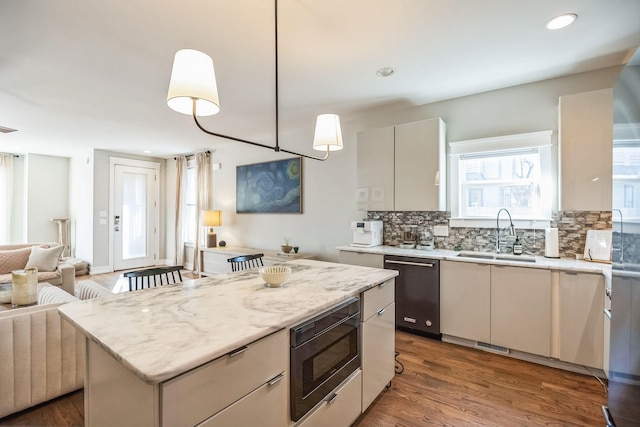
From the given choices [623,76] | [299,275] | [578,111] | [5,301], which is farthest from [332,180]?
[5,301]

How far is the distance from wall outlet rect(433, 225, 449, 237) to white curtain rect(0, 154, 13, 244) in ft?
27.1

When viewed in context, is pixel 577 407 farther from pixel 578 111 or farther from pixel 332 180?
pixel 332 180

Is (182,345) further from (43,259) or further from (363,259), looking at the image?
(43,259)

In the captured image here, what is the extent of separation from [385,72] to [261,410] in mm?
2765

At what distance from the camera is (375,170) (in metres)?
3.57

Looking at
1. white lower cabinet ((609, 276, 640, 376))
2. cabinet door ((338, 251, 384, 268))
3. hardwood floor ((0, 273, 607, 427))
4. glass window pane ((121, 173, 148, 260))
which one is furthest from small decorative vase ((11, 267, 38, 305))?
glass window pane ((121, 173, 148, 260))

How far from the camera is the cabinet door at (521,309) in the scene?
2500 mm

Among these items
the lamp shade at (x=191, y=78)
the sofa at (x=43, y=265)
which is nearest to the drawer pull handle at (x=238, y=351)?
the lamp shade at (x=191, y=78)

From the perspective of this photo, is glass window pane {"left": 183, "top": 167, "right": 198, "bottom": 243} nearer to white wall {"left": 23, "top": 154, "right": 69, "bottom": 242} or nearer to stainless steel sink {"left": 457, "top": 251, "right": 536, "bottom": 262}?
white wall {"left": 23, "top": 154, "right": 69, "bottom": 242}

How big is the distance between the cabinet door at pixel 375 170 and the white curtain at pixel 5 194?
737 centimetres

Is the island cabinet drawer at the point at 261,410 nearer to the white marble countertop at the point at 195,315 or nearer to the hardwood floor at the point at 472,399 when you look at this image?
the white marble countertop at the point at 195,315

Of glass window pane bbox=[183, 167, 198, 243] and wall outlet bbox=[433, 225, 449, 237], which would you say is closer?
wall outlet bbox=[433, 225, 449, 237]

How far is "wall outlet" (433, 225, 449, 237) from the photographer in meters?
3.42

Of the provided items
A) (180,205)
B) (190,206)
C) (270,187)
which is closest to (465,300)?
(270,187)
